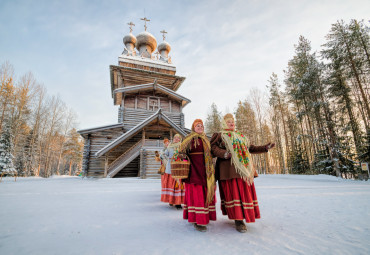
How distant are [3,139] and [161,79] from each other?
19.1m

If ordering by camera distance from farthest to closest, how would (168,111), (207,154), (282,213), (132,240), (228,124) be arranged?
(168,111) < (282,213) < (228,124) < (207,154) < (132,240)

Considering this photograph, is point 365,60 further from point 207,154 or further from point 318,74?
point 207,154

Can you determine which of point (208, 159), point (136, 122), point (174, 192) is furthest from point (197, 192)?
point (136, 122)

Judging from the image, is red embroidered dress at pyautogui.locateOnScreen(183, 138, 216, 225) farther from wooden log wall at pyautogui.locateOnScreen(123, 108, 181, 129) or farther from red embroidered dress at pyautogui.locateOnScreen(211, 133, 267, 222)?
wooden log wall at pyautogui.locateOnScreen(123, 108, 181, 129)

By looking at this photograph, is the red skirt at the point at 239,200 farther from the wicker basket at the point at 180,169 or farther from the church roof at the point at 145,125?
the church roof at the point at 145,125

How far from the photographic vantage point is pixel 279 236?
2.18 metres

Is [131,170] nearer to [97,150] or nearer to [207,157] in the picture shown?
[97,150]

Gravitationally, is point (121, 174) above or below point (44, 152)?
below

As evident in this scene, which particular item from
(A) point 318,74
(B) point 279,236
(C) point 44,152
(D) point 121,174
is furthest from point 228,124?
(C) point 44,152

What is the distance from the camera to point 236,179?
2650mm

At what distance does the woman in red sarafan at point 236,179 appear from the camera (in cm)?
247

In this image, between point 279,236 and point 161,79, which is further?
point 161,79

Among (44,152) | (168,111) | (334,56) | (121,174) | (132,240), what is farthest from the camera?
(44,152)

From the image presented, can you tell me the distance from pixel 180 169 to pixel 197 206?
2.07ft
